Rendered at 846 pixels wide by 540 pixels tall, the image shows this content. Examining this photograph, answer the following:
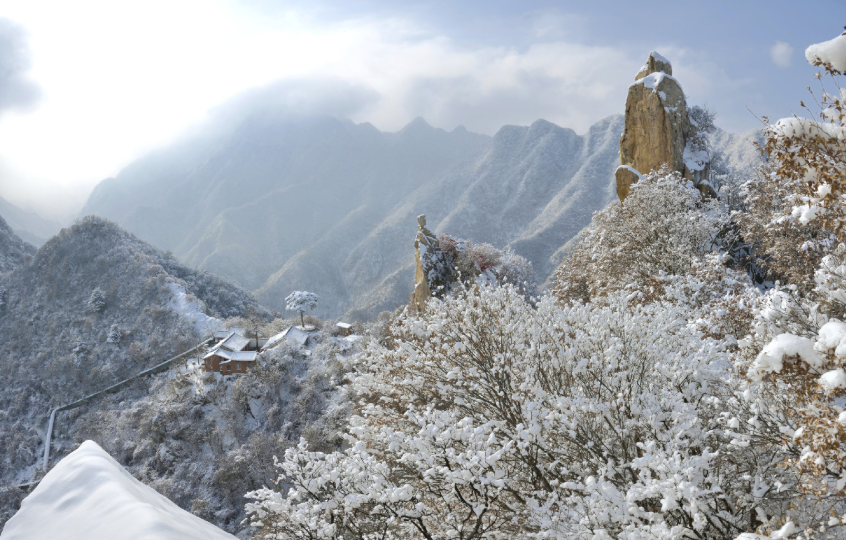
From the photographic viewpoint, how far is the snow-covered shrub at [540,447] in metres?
4.76

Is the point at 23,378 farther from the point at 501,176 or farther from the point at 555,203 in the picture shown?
→ the point at 501,176

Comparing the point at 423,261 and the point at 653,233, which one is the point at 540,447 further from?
the point at 423,261

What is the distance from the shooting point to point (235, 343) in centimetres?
4188

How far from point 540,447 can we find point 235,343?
4147cm

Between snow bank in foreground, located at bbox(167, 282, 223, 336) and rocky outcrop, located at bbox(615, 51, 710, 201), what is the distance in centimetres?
4709

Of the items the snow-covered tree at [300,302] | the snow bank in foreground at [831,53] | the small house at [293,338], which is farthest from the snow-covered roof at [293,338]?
the snow bank in foreground at [831,53]

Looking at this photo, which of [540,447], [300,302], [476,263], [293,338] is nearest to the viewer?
[540,447]

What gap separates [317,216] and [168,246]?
183 ft

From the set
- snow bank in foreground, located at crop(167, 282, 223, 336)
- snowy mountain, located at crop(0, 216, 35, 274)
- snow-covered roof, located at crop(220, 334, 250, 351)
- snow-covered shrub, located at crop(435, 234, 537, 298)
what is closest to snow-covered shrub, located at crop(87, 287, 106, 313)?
snow bank in foreground, located at crop(167, 282, 223, 336)

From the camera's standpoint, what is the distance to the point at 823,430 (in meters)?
3.32

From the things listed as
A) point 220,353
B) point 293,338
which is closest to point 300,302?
point 293,338

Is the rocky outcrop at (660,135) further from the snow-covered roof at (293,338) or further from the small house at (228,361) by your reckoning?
the small house at (228,361)

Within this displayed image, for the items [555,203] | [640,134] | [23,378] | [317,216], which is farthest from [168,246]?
[640,134]

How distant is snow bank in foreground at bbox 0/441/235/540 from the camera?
2.34 meters
